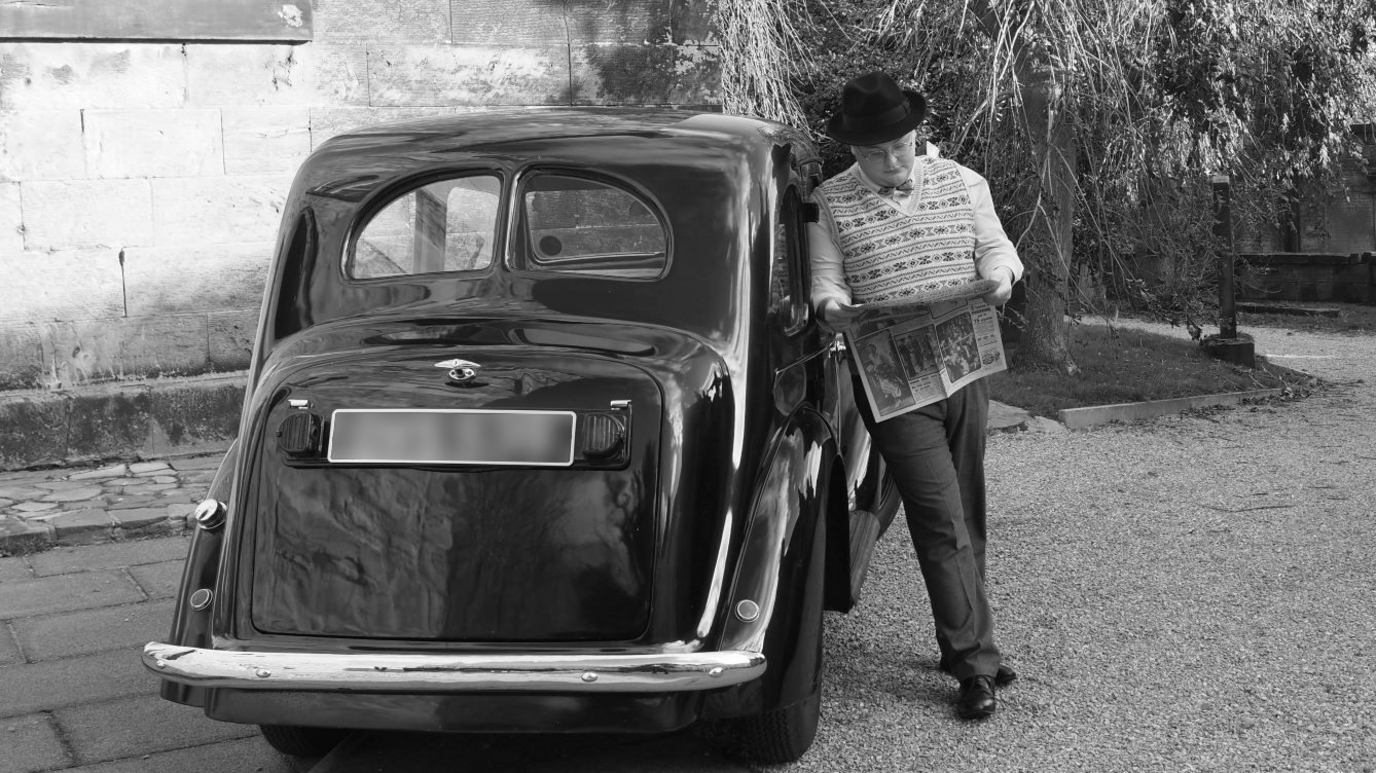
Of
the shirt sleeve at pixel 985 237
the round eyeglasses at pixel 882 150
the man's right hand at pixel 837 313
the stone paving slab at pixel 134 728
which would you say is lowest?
the stone paving slab at pixel 134 728

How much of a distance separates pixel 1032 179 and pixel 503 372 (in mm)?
7230

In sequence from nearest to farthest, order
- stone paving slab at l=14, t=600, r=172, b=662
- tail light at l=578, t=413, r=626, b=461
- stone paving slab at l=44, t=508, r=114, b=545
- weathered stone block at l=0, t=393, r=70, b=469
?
tail light at l=578, t=413, r=626, b=461 → stone paving slab at l=14, t=600, r=172, b=662 → stone paving slab at l=44, t=508, r=114, b=545 → weathered stone block at l=0, t=393, r=70, b=469

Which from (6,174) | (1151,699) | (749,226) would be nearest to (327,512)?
(749,226)

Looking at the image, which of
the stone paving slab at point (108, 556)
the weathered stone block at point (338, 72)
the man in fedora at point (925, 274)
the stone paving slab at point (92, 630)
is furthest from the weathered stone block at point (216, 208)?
the man in fedora at point (925, 274)

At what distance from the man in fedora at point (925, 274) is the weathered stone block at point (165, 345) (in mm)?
5907

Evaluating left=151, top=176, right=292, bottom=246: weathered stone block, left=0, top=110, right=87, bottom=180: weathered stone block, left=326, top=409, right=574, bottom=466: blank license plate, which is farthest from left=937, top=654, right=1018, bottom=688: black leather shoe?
left=0, top=110, right=87, bottom=180: weathered stone block

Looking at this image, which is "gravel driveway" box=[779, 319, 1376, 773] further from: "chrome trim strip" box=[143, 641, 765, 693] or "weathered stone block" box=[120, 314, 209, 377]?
"weathered stone block" box=[120, 314, 209, 377]

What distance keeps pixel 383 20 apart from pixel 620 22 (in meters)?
1.69

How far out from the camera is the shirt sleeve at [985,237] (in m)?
4.23

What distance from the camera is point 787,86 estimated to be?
1090 cm

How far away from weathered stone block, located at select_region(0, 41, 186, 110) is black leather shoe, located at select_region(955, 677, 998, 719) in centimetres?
677

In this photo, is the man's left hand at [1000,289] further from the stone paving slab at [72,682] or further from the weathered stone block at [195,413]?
the weathered stone block at [195,413]

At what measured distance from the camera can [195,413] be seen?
877cm

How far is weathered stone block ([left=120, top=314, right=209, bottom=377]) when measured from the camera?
8.88 m
